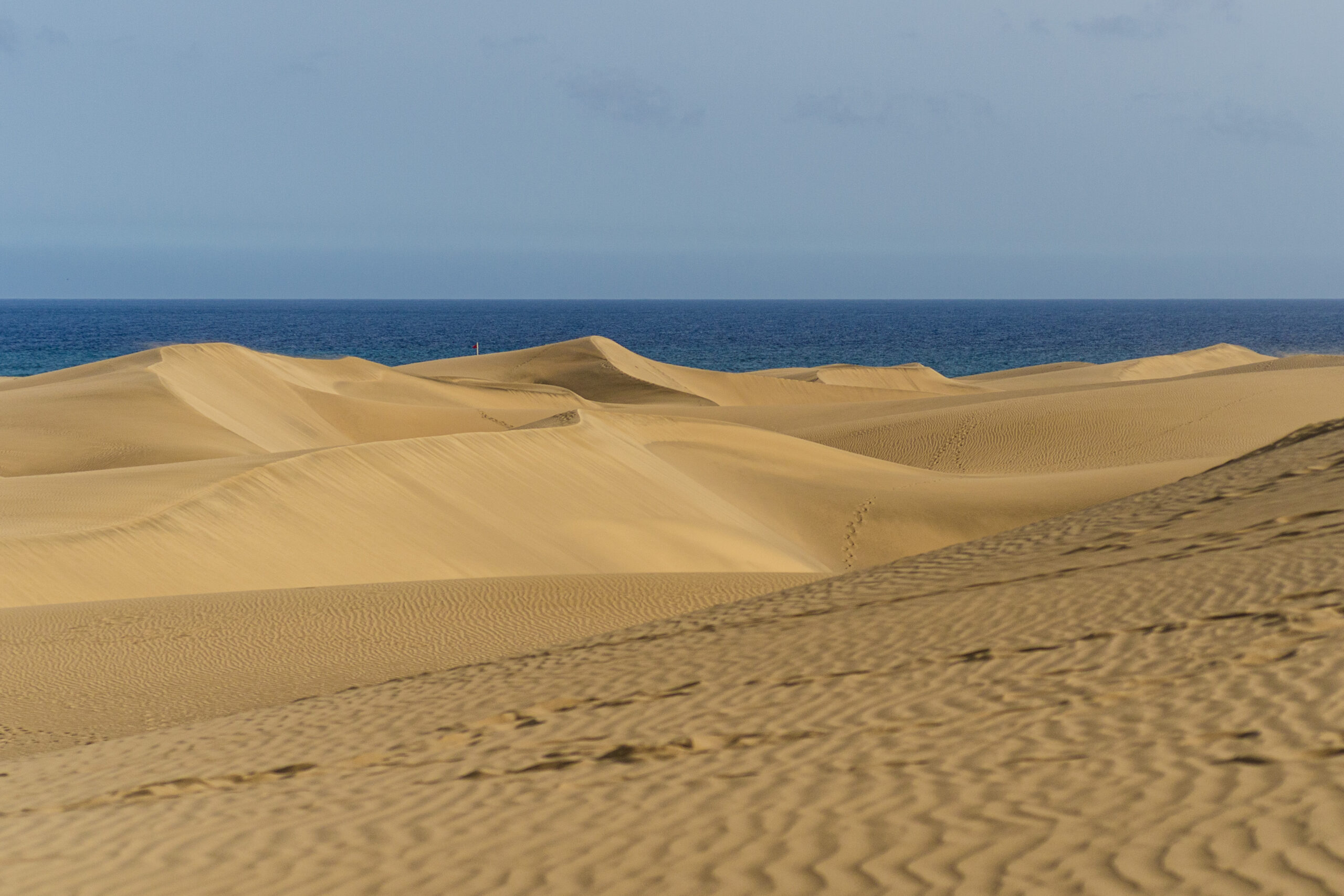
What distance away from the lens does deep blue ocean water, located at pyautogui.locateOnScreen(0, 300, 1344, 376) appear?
78.4 metres

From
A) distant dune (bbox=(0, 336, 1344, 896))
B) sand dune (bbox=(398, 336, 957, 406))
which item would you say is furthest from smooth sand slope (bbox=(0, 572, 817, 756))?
sand dune (bbox=(398, 336, 957, 406))

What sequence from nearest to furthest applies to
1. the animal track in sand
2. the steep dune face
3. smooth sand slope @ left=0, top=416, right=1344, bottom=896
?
smooth sand slope @ left=0, top=416, right=1344, bottom=896 → the steep dune face → the animal track in sand

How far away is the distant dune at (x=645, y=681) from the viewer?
4117 mm

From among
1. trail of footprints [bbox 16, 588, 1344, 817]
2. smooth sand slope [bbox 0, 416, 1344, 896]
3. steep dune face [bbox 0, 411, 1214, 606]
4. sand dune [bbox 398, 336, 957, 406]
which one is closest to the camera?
smooth sand slope [bbox 0, 416, 1344, 896]

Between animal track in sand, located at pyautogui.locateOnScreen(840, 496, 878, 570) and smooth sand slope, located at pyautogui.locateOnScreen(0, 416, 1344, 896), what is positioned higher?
smooth sand slope, located at pyautogui.locateOnScreen(0, 416, 1344, 896)

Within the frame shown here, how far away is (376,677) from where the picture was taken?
9.13 metres

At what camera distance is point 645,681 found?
710 centimetres

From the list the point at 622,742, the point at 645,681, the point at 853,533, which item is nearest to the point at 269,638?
the point at 645,681

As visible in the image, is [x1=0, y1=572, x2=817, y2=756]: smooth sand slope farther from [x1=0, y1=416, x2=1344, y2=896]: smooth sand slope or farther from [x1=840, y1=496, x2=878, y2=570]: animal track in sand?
[x1=840, y1=496, x2=878, y2=570]: animal track in sand

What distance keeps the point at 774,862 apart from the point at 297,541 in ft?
36.3

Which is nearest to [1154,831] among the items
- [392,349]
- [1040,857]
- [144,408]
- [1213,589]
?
[1040,857]

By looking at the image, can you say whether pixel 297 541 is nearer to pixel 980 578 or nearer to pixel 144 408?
pixel 980 578

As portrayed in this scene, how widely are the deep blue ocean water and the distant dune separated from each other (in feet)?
174

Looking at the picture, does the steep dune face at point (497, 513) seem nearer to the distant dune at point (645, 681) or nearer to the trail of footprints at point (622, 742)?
the distant dune at point (645, 681)
